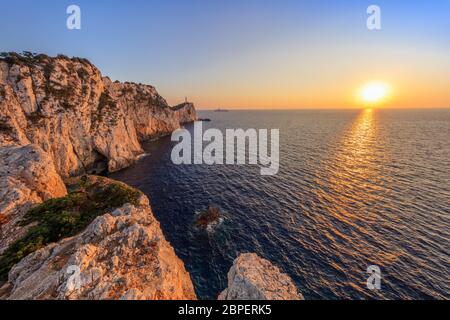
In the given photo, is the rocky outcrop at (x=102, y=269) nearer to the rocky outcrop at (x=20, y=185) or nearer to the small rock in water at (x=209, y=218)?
the rocky outcrop at (x=20, y=185)

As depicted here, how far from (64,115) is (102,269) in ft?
158

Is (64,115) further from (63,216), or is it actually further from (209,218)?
(209,218)

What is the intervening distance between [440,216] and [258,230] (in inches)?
1095

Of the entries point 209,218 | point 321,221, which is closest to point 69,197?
point 209,218

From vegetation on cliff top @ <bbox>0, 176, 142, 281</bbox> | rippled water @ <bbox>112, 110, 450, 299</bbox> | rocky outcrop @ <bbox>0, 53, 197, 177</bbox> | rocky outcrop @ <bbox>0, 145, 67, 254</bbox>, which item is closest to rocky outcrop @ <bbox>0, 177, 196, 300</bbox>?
vegetation on cliff top @ <bbox>0, 176, 142, 281</bbox>

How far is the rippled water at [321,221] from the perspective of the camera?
21625 millimetres

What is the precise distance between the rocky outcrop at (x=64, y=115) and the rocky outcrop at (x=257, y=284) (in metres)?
42.1

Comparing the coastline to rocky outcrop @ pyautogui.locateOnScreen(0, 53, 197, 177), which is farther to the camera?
Answer: rocky outcrop @ pyautogui.locateOnScreen(0, 53, 197, 177)

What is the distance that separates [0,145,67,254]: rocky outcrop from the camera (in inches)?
716

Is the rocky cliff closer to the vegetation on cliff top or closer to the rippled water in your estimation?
the vegetation on cliff top

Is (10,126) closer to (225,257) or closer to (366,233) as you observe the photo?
(225,257)

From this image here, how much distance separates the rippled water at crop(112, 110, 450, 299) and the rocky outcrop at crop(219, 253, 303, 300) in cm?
1062

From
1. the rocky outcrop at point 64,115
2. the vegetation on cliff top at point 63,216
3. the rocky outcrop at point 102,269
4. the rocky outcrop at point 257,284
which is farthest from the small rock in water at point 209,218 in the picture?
the rocky outcrop at point 64,115
